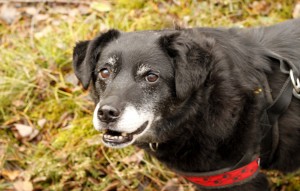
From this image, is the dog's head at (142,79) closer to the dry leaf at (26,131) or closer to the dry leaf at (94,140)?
the dry leaf at (94,140)

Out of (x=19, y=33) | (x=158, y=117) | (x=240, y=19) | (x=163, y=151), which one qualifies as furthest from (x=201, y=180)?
(x=19, y=33)

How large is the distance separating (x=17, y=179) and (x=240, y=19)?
10.9ft

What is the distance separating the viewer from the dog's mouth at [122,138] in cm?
254

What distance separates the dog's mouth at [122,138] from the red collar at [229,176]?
510 mm

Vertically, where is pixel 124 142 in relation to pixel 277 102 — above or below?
below

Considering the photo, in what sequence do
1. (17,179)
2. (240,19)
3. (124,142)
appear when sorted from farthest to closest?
(240,19) < (17,179) < (124,142)

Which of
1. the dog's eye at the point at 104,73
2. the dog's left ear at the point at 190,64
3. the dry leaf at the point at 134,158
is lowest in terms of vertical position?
the dry leaf at the point at 134,158

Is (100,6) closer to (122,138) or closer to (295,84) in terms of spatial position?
(122,138)

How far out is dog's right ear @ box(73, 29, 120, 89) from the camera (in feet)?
8.98

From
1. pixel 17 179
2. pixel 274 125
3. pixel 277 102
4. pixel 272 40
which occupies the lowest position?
pixel 17 179

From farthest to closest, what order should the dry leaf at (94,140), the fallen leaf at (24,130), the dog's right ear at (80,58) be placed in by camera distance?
1. the fallen leaf at (24,130)
2. the dry leaf at (94,140)
3. the dog's right ear at (80,58)

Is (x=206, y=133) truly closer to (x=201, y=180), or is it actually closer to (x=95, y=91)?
(x=201, y=180)

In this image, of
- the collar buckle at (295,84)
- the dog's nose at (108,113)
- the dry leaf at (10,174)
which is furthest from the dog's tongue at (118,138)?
the dry leaf at (10,174)

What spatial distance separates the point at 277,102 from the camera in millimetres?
2561
